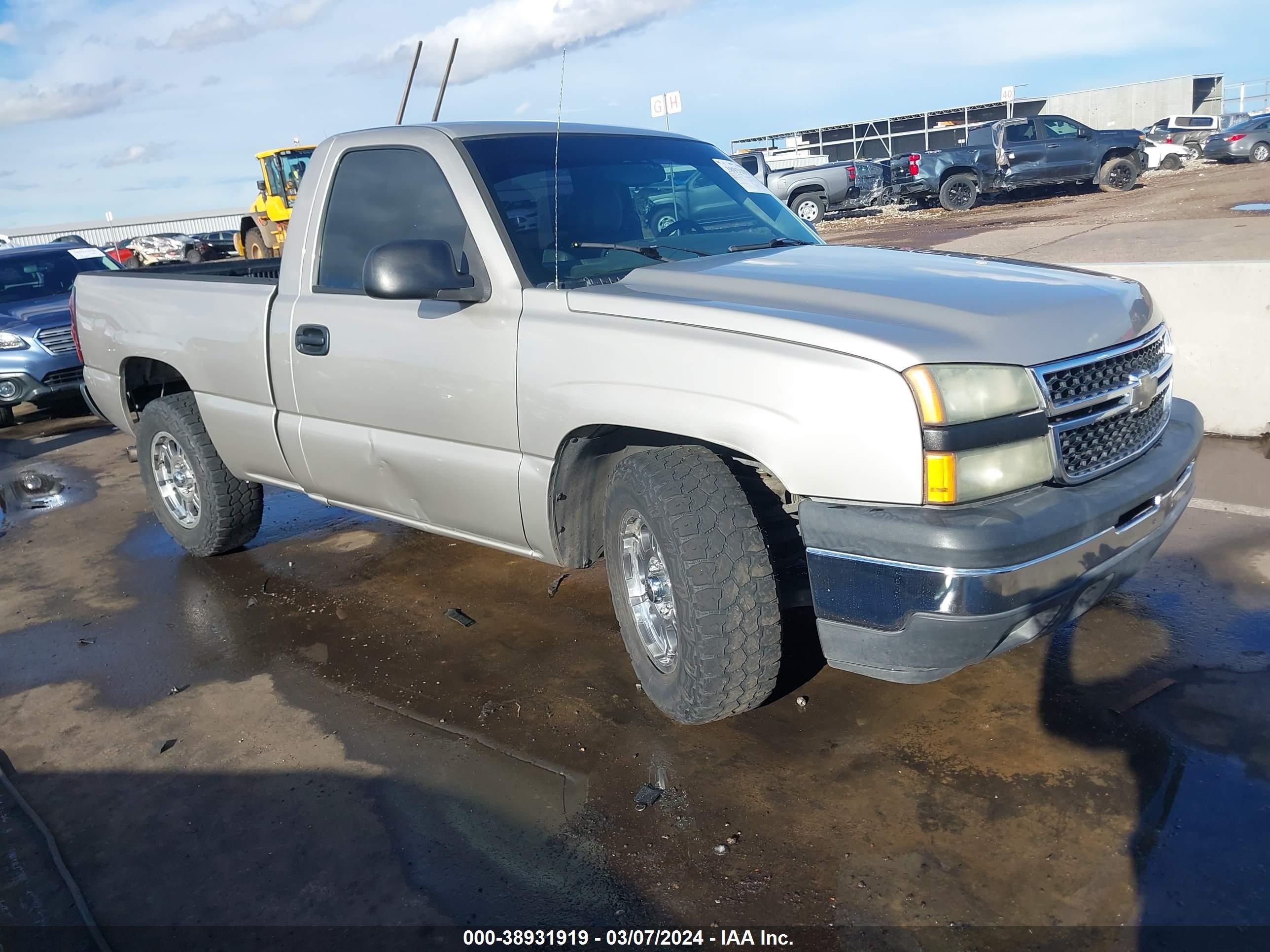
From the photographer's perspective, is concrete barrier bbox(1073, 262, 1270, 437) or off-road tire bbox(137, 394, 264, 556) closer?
off-road tire bbox(137, 394, 264, 556)

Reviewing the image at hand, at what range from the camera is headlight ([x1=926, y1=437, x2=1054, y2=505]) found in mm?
2451

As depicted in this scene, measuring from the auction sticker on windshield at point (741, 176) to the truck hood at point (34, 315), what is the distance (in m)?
7.52

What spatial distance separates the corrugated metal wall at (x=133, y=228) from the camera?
141ft

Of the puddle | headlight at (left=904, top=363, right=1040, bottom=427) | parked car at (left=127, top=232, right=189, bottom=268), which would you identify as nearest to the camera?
headlight at (left=904, top=363, right=1040, bottom=427)

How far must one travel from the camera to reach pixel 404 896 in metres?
2.58

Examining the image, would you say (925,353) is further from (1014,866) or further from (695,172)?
(695,172)

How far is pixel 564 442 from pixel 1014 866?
1749 millimetres

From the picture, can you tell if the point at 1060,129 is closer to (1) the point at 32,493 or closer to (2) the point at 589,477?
(1) the point at 32,493

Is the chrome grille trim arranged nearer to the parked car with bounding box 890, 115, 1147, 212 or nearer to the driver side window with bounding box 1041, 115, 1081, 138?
the parked car with bounding box 890, 115, 1147, 212

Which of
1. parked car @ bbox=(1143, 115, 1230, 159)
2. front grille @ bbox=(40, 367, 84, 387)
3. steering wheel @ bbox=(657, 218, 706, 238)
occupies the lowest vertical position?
front grille @ bbox=(40, 367, 84, 387)

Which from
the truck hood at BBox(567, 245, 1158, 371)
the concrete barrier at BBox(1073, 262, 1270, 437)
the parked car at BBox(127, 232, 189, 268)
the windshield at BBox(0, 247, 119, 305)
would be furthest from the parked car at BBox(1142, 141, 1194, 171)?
the truck hood at BBox(567, 245, 1158, 371)

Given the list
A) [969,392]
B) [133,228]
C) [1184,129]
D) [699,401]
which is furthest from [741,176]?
[133,228]

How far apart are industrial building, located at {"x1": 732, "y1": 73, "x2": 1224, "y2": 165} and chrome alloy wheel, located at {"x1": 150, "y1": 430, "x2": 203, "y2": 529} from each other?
3596 cm

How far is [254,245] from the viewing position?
72.1 feet
